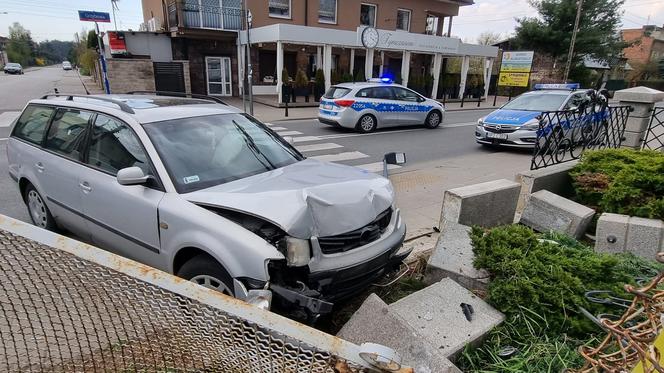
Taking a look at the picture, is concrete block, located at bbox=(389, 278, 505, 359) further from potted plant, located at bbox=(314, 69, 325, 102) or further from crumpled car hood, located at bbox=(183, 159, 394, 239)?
potted plant, located at bbox=(314, 69, 325, 102)

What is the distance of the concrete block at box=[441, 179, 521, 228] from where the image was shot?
4.21 metres

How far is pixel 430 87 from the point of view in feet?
84.1

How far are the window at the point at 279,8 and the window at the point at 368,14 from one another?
5930mm

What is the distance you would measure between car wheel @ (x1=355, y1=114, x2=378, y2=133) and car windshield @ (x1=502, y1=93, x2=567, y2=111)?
407 centimetres

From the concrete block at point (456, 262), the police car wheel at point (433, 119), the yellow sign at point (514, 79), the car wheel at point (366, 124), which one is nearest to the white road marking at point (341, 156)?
the car wheel at point (366, 124)

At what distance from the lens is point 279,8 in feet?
80.1

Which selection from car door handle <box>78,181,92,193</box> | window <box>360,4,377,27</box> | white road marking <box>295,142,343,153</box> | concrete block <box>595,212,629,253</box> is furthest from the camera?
window <box>360,4,377,27</box>

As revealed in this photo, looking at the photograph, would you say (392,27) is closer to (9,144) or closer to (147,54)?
(147,54)

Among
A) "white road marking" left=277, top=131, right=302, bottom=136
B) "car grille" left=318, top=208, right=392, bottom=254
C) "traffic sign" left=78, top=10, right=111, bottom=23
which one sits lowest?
"white road marking" left=277, top=131, right=302, bottom=136

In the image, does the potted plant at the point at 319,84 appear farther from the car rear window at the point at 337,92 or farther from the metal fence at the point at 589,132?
the metal fence at the point at 589,132

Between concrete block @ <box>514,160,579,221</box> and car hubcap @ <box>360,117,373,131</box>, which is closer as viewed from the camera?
concrete block @ <box>514,160,579,221</box>

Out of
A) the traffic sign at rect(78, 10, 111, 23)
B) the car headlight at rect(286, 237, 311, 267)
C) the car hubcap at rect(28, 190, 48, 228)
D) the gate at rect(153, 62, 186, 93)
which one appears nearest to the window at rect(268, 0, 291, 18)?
the gate at rect(153, 62, 186, 93)

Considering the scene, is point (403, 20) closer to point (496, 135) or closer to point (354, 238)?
point (496, 135)

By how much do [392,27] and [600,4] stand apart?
843 inches
